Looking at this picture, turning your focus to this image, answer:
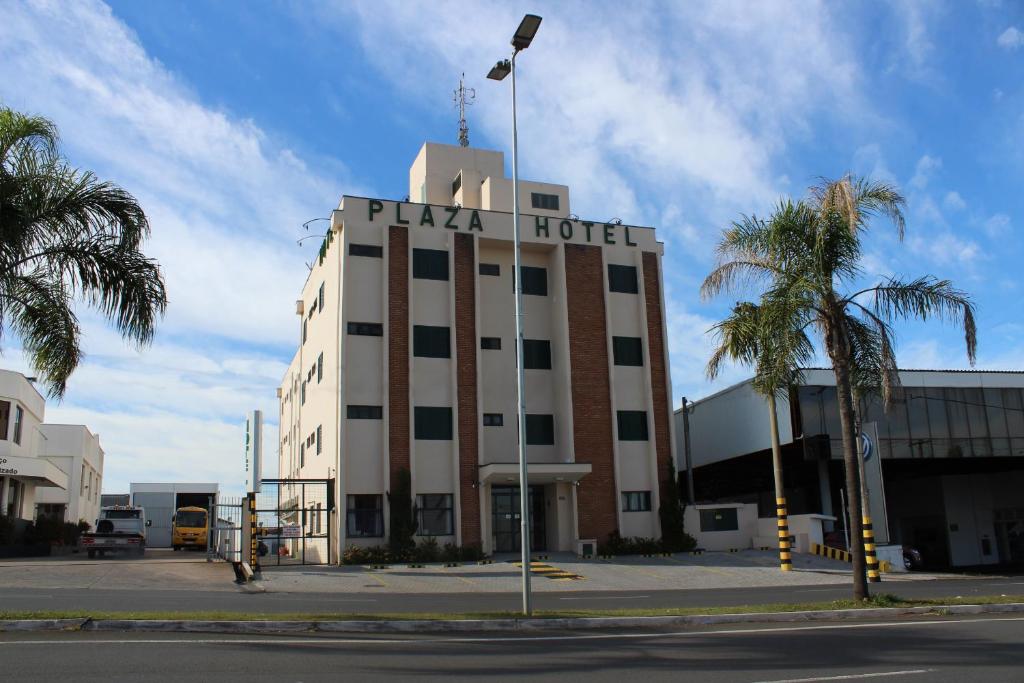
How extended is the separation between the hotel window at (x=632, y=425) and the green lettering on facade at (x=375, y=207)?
12.4m

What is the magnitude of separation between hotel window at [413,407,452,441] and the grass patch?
58.9 feet

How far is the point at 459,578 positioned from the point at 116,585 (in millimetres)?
9484

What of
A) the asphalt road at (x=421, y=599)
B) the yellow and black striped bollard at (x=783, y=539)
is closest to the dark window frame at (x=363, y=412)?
the asphalt road at (x=421, y=599)

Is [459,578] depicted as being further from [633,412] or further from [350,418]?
[633,412]

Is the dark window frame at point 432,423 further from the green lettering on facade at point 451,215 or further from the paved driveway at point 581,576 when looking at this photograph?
the green lettering on facade at point 451,215

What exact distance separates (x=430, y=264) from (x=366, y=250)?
2.53 metres

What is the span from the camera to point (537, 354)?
37.1m

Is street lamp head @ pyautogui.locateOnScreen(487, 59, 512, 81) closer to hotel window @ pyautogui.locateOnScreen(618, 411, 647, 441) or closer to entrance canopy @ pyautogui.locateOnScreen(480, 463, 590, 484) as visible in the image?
entrance canopy @ pyautogui.locateOnScreen(480, 463, 590, 484)

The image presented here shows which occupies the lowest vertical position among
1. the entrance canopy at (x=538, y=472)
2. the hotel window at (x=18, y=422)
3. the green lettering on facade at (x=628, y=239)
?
the entrance canopy at (x=538, y=472)

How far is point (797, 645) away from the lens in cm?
1203

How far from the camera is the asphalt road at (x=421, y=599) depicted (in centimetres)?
1609

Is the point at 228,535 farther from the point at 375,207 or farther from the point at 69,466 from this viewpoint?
the point at 69,466

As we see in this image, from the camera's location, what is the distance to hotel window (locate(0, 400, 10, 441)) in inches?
1650

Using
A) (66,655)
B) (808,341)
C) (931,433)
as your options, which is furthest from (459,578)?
(931,433)
